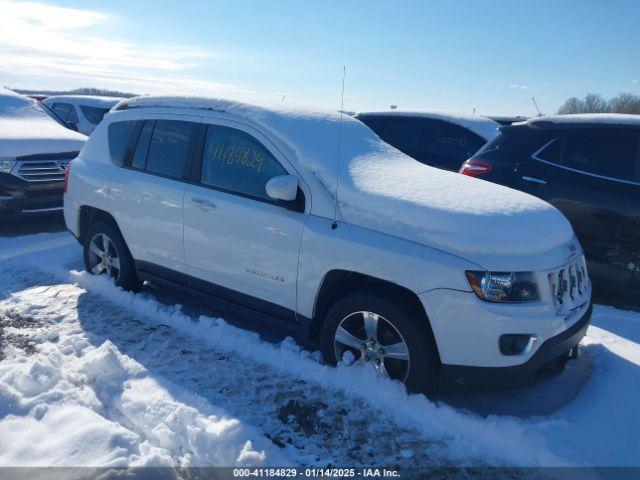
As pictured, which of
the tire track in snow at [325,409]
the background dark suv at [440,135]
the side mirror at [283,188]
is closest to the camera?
the tire track in snow at [325,409]

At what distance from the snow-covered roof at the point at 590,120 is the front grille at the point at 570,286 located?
87.1 inches

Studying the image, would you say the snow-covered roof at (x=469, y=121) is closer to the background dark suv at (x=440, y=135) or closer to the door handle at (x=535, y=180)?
the background dark suv at (x=440, y=135)

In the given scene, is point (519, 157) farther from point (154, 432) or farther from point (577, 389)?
point (154, 432)

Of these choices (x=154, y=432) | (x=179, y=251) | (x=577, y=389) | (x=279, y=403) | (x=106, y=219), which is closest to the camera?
(x=154, y=432)

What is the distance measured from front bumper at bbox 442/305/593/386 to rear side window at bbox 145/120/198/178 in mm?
2602

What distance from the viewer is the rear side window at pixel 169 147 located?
14.3 feet

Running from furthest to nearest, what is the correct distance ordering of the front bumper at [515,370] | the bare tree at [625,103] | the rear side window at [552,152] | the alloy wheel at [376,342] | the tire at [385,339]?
the bare tree at [625,103], the rear side window at [552,152], the alloy wheel at [376,342], the tire at [385,339], the front bumper at [515,370]

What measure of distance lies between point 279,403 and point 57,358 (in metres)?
1.60

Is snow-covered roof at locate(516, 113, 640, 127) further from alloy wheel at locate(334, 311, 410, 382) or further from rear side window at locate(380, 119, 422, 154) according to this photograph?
alloy wheel at locate(334, 311, 410, 382)

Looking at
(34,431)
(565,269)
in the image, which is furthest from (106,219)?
(565,269)

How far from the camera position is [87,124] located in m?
14.1

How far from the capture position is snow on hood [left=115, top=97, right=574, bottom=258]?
3.19 metres

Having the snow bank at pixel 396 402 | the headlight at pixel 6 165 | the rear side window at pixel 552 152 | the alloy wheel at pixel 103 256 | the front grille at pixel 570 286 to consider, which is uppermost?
the rear side window at pixel 552 152

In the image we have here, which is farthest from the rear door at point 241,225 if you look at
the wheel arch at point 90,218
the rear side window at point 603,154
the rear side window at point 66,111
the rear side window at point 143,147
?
the rear side window at point 66,111
